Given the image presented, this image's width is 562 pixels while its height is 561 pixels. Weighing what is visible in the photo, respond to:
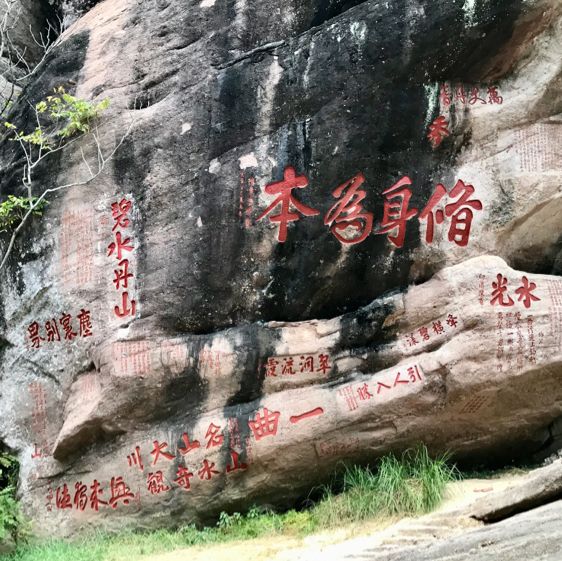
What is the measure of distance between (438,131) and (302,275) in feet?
5.52

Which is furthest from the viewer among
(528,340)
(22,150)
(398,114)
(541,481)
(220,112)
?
(22,150)

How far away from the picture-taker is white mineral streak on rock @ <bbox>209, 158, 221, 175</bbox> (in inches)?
271

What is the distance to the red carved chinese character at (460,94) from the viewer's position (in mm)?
6527

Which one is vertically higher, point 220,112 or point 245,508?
point 220,112

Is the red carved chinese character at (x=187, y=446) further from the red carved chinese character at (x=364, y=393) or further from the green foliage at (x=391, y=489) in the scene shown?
the red carved chinese character at (x=364, y=393)

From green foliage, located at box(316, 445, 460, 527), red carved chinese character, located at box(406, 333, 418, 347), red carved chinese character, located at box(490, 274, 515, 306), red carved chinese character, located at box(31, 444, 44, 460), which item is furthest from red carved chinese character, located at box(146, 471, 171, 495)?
red carved chinese character, located at box(490, 274, 515, 306)

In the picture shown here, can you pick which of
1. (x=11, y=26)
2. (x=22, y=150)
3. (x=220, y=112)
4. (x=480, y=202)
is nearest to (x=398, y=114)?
(x=480, y=202)

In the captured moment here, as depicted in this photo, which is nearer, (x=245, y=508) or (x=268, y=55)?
(x=245, y=508)

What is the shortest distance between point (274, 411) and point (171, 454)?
941 millimetres

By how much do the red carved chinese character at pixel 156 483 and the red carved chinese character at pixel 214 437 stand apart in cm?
50

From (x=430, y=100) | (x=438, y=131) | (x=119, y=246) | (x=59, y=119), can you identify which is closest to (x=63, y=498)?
(x=119, y=246)

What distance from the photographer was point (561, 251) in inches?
256

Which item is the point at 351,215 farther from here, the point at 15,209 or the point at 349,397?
the point at 15,209

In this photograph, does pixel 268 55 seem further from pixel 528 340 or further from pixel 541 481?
pixel 541 481
